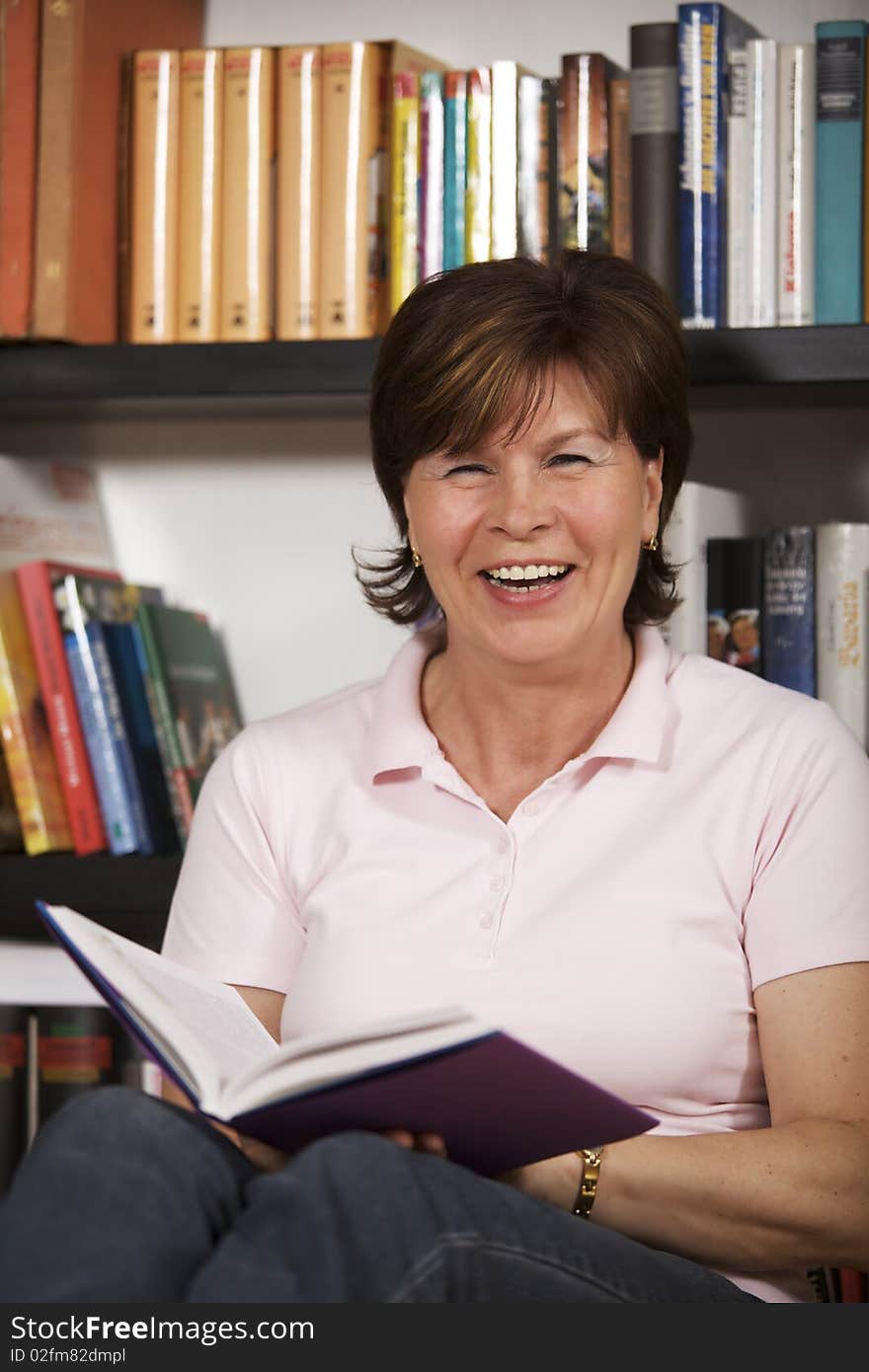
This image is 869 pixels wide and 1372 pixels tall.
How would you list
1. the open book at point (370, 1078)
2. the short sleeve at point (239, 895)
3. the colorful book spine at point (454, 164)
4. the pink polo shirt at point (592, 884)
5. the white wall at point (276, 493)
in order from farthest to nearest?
the white wall at point (276, 493) → the colorful book spine at point (454, 164) → the short sleeve at point (239, 895) → the pink polo shirt at point (592, 884) → the open book at point (370, 1078)

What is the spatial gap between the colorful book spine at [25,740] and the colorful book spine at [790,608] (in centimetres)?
73

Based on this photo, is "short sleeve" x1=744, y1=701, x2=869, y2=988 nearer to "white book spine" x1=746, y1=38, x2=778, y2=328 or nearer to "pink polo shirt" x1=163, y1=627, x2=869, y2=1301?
"pink polo shirt" x1=163, y1=627, x2=869, y2=1301

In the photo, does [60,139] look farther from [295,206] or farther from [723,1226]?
[723,1226]

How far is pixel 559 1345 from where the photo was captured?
856 millimetres

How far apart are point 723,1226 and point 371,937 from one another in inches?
13.1

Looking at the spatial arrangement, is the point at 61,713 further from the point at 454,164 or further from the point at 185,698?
the point at 454,164

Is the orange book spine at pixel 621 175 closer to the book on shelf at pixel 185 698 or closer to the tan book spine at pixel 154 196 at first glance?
the tan book spine at pixel 154 196

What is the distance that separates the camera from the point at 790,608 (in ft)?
5.09

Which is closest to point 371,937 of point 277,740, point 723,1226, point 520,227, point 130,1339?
point 277,740

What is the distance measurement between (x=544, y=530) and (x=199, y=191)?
2.12 ft

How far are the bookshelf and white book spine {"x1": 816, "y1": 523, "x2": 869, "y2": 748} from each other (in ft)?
0.48

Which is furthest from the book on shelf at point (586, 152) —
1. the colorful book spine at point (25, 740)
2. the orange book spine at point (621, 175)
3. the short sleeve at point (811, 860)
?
the colorful book spine at point (25, 740)

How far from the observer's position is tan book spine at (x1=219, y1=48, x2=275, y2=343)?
1629 mm

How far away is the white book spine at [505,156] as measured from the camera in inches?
61.7
